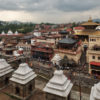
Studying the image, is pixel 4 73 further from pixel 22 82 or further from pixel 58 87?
pixel 58 87

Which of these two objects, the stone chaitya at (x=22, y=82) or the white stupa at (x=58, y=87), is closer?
the white stupa at (x=58, y=87)

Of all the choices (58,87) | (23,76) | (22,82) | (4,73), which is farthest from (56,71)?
(4,73)

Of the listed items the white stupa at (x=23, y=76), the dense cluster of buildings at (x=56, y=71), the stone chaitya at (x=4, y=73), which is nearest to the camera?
the dense cluster of buildings at (x=56, y=71)

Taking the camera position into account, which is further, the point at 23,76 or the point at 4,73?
the point at 4,73

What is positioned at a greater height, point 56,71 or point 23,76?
point 56,71

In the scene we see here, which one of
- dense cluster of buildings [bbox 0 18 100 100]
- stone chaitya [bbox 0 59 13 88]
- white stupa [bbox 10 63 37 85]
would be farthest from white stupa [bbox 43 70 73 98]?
stone chaitya [bbox 0 59 13 88]

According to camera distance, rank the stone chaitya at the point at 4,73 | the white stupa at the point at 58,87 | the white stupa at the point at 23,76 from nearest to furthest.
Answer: the white stupa at the point at 58,87 < the white stupa at the point at 23,76 < the stone chaitya at the point at 4,73

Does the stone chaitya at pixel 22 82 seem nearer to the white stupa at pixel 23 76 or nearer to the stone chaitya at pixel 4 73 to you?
the white stupa at pixel 23 76

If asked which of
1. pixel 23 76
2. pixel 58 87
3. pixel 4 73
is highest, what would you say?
pixel 23 76

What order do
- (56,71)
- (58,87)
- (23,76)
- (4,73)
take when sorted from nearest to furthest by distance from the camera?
1. (58,87)
2. (56,71)
3. (23,76)
4. (4,73)

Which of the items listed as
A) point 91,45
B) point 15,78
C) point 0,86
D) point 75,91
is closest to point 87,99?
Answer: point 75,91

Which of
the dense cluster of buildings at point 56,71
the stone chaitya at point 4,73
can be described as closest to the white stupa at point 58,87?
the dense cluster of buildings at point 56,71

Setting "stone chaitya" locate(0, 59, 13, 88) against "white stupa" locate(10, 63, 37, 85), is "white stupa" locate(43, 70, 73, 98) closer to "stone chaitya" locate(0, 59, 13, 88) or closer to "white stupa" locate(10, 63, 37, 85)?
"white stupa" locate(10, 63, 37, 85)

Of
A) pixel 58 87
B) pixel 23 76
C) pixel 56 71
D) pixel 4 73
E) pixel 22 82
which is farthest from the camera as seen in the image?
pixel 4 73
